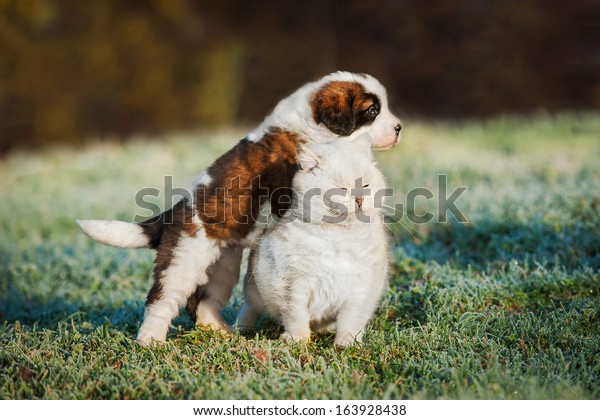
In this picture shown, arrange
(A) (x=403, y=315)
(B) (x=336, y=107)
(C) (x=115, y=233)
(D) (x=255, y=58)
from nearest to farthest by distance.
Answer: (C) (x=115, y=233), (B) (x=336, y=107), (A) (x=403, y=315), (D) (x=255, y=58)

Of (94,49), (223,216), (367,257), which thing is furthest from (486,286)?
(94,49)

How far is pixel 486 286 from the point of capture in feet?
12.9

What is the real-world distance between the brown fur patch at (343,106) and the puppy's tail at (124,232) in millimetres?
1089

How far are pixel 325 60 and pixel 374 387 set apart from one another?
9930 millimetres

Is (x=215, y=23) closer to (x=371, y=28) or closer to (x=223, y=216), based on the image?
(x=371, y=28)

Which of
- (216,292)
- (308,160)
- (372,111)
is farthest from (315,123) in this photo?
(216,292)

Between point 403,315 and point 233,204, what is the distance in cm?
119

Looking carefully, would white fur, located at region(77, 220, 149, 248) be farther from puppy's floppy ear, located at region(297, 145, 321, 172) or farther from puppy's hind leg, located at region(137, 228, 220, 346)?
puppy's floppy ear, located at region(297, 145, 321, 172)

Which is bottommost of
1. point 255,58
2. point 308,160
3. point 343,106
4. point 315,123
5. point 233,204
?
point 233,204

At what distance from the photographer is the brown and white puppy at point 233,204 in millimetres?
3527

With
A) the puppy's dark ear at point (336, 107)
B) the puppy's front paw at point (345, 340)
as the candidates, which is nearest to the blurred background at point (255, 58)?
the puppy's dark ear at point (336, 107)

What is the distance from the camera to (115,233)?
362cm

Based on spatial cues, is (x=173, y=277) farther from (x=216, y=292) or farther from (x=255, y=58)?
(x=255, y=58)

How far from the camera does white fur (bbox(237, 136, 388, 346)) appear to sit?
3.25 m
